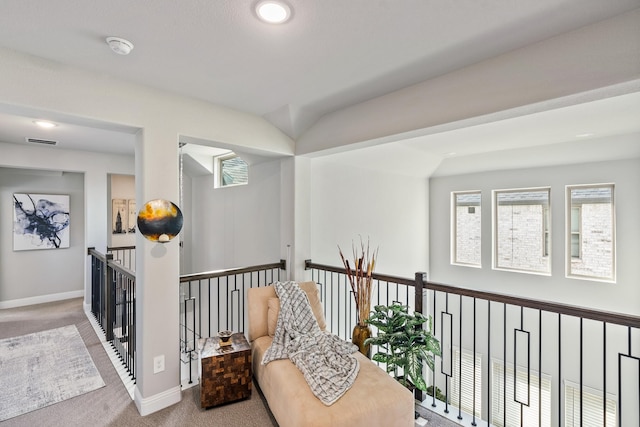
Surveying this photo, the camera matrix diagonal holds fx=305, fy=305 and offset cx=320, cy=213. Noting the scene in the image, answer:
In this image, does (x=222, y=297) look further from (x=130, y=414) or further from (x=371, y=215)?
(x=371, y=215)

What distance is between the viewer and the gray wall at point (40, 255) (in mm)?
4887

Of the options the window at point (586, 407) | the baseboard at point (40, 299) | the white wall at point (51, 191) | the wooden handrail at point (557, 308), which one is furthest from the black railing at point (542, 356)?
the baseboard at point (40, 299)

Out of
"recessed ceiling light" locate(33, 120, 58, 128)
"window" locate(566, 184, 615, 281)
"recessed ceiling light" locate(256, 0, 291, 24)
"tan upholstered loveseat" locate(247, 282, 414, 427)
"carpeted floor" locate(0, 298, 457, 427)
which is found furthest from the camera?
"window" locate(566, 184, 615, 281)

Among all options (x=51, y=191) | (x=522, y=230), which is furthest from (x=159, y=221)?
(x=522, y=230)

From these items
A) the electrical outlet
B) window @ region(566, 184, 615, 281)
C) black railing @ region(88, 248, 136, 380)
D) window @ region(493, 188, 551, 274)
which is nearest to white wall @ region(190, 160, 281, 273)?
black railing @ region(88, 248, 136, 380)

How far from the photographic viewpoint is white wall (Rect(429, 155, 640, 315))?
4.36m

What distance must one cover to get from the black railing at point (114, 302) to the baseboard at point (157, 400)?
511mm

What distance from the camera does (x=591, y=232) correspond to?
15.6ft

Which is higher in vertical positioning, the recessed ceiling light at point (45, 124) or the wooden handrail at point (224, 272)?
the recessed ceiling light at point (45, 124)

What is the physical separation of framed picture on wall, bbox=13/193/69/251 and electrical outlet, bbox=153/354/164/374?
438 cm

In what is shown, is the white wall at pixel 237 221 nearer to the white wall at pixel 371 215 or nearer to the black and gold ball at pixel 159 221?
the white wall at pixel 371 215

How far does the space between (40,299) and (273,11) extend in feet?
20.6

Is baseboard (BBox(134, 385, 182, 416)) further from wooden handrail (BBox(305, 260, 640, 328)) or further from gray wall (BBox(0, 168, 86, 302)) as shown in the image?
gray wall (BBox(0, 168, 86, 302))

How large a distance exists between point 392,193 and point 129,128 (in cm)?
407
